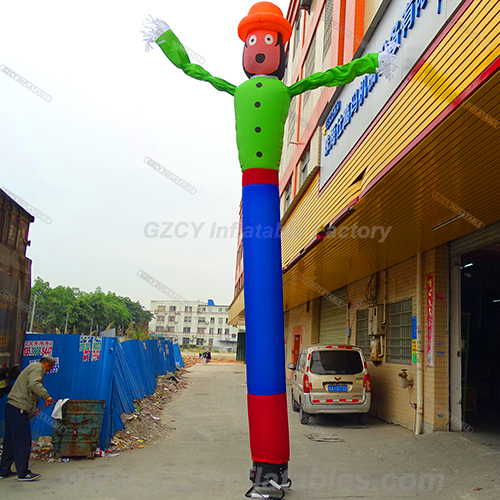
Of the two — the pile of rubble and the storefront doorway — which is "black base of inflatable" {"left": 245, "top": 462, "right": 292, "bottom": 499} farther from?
the storefront doorway

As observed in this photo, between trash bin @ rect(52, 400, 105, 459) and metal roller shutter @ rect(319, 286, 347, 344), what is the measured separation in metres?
10.9

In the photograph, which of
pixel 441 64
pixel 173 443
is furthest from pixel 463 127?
pixel 173 443

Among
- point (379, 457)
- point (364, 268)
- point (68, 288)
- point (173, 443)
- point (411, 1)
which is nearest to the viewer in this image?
point (411, 1)

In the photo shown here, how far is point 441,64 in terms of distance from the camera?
5551 millimetres

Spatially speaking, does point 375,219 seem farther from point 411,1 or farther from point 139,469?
point 139,469

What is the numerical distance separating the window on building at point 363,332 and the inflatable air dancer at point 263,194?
8657 millimetres

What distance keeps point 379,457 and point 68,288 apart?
9000 cm

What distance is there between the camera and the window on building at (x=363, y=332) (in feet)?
47.2

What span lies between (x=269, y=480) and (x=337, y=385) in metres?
5.67

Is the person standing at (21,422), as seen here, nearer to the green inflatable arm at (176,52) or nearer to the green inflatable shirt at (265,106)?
the green inflatable shirt at (265,106)

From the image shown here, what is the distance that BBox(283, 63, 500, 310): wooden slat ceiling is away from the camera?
5.32m

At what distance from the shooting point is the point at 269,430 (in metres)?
6.03

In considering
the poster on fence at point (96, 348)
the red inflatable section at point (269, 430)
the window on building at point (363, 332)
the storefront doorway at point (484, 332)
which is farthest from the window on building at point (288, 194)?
the red inflatable section at point (269, 430)

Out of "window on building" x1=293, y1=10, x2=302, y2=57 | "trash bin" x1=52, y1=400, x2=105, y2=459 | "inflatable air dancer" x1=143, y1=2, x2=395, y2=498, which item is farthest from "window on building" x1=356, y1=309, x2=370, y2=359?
"window on building" x1=293, y1=10, x2=302, y2=57
